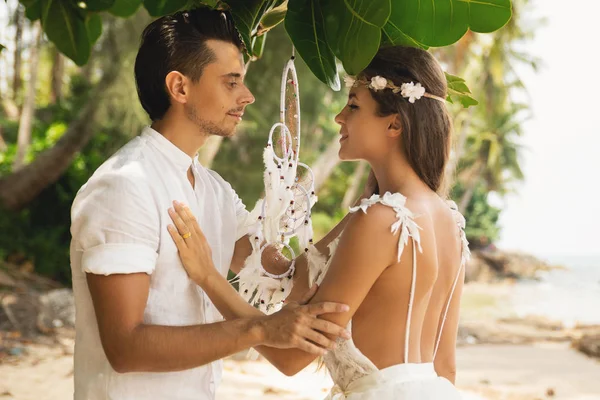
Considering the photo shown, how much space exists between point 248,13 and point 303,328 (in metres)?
0.85

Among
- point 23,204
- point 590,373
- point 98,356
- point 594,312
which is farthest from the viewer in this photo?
point 594,312

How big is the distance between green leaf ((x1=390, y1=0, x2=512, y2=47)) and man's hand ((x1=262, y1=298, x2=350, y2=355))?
2.31ft

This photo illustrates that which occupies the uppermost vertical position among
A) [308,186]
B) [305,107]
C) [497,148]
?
[497,148]

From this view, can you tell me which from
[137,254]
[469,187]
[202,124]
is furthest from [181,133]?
[469,187]

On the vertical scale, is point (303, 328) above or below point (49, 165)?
below

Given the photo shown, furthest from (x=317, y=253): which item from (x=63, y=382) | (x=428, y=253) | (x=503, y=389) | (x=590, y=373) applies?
(x=590, y=373)

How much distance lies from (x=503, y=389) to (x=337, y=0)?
251 inches

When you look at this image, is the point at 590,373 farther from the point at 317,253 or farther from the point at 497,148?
the point at 497,148

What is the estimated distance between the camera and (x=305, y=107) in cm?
1514

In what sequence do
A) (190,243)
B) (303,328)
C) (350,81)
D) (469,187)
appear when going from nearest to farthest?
(303,328) → (190,243) → (350,81) → (469,187)

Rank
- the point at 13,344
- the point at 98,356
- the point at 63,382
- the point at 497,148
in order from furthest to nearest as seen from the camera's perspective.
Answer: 1. the point at 497,148
2. the point at 13,344
3. the point at 63,382
4. the point at 98,356

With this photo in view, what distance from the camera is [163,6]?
1998 mm

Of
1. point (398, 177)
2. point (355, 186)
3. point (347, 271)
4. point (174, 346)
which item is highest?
point (355, 186)

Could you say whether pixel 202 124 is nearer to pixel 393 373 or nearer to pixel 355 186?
pixel 393 373
